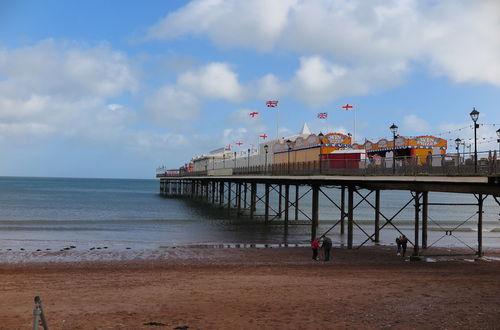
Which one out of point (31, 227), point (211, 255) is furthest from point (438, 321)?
point (31, 227)

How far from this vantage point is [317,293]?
14062 millimetres

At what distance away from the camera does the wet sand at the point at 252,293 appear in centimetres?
1130

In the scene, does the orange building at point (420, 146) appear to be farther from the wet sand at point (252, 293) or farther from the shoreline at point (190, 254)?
the wet sand at point (252, 293)

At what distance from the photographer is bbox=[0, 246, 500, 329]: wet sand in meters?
11.3

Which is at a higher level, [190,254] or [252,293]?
[252,293]

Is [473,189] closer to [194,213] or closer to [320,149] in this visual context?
[320,149]

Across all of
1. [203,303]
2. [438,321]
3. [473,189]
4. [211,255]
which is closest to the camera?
[438,321]

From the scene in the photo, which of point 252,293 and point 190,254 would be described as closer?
point 252,293

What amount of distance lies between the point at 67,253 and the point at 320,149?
15287mm

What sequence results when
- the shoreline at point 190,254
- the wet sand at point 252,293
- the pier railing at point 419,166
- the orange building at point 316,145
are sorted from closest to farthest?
the wet sand at point 252,293 → the pier railing at point 419,166 → the shoreline at point 190,254 → the orange building at point 316,145

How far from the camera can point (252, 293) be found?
46.4 feet

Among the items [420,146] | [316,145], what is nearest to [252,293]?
[420,146]

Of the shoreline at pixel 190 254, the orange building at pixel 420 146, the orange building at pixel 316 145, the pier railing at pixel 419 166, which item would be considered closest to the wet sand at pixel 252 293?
the shoreline at pixel 190 254

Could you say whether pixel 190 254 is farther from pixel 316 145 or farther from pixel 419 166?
pixel 316 145
